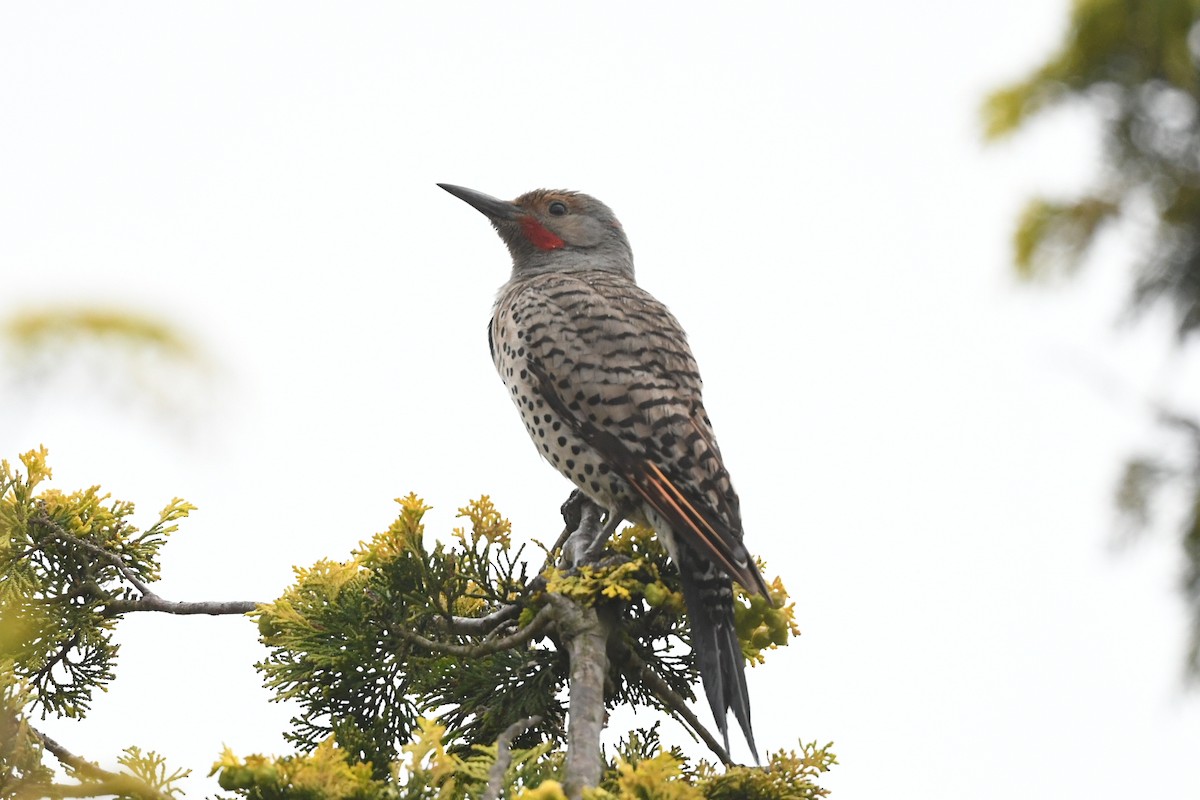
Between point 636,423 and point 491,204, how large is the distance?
241 cm

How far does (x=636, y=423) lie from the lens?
4.84 meters

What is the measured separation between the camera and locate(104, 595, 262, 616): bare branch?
13.2 ft

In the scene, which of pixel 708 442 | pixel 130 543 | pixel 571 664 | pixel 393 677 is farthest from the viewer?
pixel 708 442

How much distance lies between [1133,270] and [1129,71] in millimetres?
308

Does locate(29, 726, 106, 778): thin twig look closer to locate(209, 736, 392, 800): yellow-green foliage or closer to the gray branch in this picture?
locate(209, 736, 392, 800): yellow-green foliage

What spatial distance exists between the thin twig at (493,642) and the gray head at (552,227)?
3.25 meters

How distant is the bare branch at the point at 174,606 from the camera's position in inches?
158

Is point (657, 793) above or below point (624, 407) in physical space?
below

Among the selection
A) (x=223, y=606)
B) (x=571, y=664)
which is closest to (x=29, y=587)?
(x=223, y=606)

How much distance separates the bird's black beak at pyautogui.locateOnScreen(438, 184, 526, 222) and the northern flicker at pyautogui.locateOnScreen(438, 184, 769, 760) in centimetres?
72

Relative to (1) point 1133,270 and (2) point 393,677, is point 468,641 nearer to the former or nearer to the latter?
(2) point 393,677

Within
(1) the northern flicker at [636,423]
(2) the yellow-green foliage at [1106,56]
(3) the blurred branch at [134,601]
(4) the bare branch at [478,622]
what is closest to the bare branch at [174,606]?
(3) the blurred branch at [134,601]

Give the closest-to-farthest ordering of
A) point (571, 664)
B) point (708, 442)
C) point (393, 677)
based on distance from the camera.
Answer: point (571, 664) → point (393, 677) → point (708, 442)

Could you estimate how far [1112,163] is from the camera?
1.82 meters
